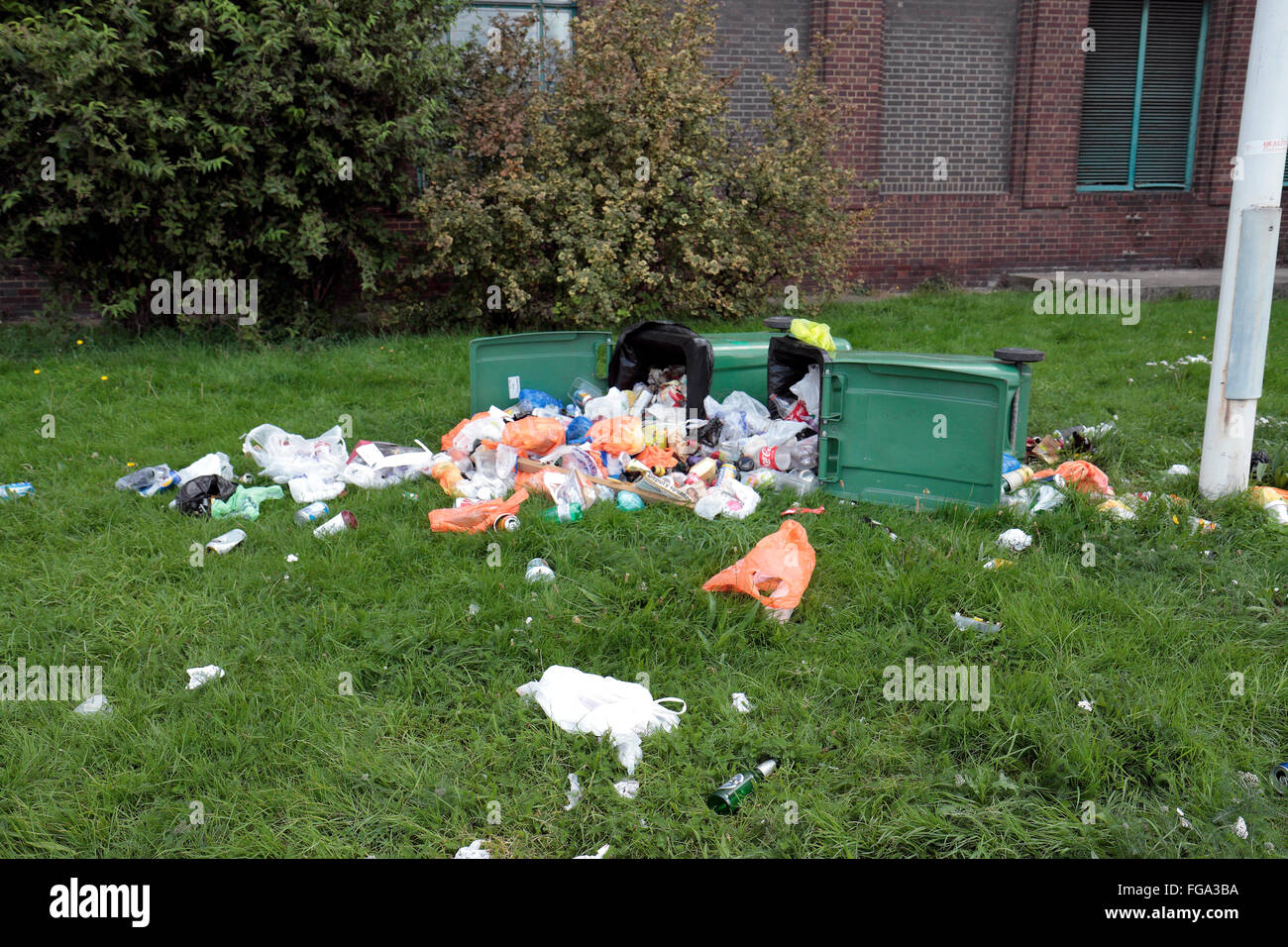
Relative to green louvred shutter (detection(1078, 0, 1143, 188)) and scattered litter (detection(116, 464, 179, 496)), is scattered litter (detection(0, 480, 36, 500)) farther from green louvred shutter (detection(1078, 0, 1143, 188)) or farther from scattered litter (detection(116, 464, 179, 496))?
green louvred shutter (detection(1078, 0, 1143, 188))

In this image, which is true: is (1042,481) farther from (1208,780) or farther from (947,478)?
(1208,780)

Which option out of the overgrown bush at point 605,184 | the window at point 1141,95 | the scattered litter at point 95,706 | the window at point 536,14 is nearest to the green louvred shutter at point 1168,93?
the window at point 1141,95

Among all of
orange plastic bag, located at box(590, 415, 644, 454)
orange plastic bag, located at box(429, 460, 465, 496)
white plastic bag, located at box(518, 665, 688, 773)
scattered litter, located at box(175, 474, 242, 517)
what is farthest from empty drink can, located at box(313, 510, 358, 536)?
white plastic bag, located at box(518, 665, 688, 773)

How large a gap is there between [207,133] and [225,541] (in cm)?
538

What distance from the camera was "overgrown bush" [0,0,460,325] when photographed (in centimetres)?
829

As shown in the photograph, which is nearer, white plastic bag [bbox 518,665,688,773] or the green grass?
the green grass

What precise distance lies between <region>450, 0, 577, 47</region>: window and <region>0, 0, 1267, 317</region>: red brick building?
6.68ft

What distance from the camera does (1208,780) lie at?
9.89ft

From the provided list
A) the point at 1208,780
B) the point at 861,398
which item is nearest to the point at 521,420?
the point at 861,398

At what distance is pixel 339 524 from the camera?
16.4 ft

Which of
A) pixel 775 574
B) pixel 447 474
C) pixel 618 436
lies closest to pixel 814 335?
pixel 618 436

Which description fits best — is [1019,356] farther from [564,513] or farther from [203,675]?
[203,675]

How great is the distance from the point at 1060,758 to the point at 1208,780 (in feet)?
1.37
